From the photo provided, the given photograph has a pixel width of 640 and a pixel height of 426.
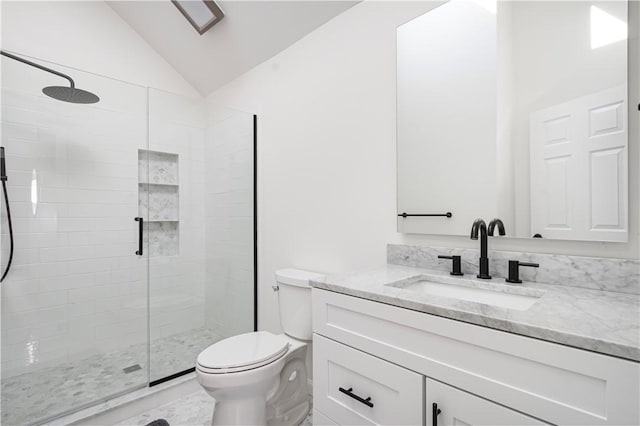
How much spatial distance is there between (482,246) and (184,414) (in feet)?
5.87

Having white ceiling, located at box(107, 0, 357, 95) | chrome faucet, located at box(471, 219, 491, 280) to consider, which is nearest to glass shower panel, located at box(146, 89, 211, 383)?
white ceiling, located at box(107, 0, 357, 95)

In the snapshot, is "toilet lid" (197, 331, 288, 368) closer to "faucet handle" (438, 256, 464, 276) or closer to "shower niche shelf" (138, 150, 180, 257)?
"faucet handle" (438, 256, 464, 276)

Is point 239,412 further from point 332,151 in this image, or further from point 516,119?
point 516,119

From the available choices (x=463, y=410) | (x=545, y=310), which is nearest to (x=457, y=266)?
(x=545, y=310)

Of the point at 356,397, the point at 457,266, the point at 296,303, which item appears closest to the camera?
the point at 356,397

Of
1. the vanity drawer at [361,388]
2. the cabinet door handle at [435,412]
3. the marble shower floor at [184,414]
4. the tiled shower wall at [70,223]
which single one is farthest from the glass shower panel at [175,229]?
the cabinet door handle at [435,412]

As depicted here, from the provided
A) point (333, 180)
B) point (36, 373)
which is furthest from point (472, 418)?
point (36, 373)

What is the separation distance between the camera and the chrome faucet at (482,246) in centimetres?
119

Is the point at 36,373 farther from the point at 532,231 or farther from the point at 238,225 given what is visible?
the point at 532,231

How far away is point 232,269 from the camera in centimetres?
251

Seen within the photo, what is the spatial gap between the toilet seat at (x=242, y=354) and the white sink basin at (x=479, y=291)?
70 cm

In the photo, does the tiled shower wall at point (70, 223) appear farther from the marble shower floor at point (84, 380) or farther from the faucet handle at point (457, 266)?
the faucet handle at point (457, 266)

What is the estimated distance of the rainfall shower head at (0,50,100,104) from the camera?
1.79 meters

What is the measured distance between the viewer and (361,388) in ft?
3.35
